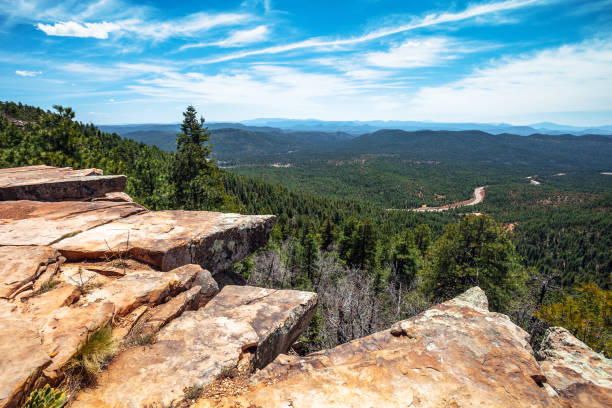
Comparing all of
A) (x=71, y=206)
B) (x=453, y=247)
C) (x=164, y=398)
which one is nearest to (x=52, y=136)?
(x=71, y=206)

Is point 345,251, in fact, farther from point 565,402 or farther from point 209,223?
point 565,402

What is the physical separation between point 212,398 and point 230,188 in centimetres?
9186

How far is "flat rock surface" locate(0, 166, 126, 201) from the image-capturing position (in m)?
11.6

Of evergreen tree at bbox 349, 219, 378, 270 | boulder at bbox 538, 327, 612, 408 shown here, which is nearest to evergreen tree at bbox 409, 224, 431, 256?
evergreen tree at bbox 349, 219, 378, 270

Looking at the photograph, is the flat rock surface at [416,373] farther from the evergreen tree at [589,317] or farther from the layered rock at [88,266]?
the evergreen tree at [589,317]

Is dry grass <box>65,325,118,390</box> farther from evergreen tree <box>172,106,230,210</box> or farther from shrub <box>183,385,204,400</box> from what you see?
evergreen tree <box>172,106,230,210</box>

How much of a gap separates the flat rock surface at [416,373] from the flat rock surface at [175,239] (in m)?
5.28

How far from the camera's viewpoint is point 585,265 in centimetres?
9119

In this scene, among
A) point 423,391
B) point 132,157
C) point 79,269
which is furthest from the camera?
point 132,157

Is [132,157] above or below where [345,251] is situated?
above

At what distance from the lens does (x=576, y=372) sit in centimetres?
628

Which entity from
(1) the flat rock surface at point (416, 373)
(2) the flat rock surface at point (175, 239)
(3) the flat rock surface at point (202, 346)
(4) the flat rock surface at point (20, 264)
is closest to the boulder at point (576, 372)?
(1) the flat rock surface at point (416, 373)

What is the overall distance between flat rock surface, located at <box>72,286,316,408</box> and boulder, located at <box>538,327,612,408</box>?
6.24m

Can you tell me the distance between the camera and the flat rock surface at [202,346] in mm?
4688
